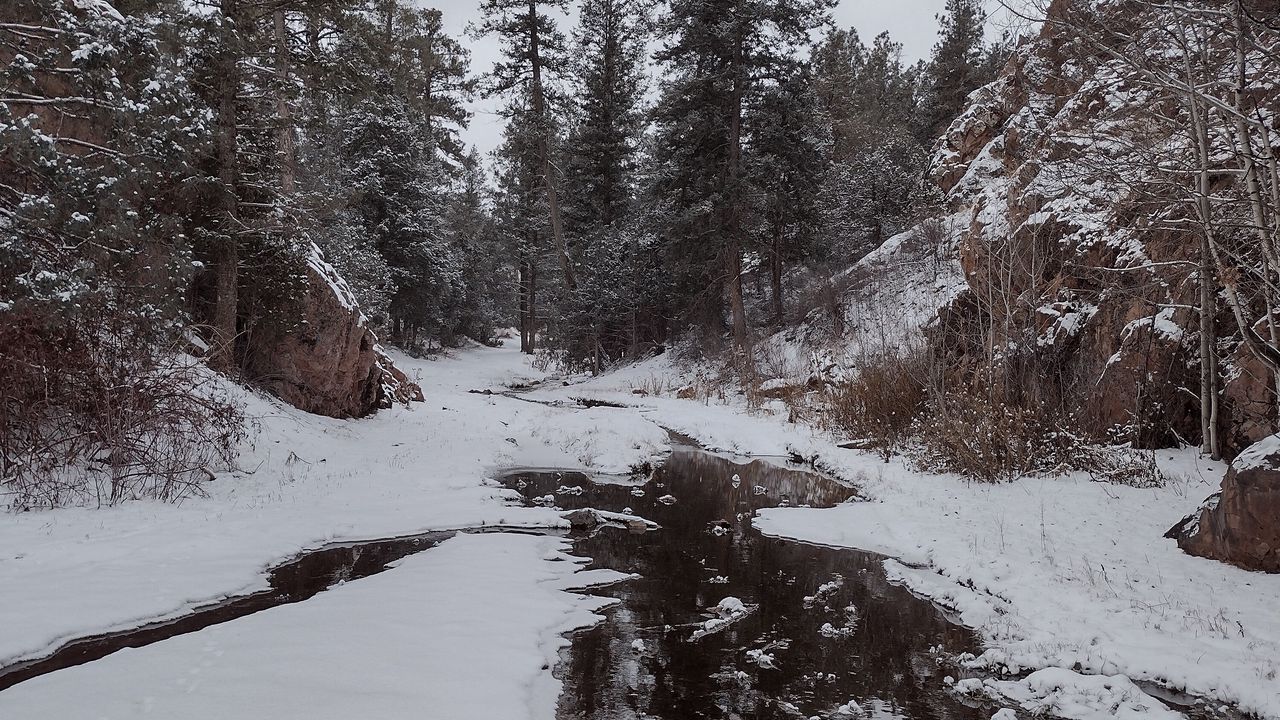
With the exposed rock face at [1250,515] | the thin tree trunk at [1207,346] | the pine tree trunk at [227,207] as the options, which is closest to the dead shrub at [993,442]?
the thin tree trunk at [1207,346]

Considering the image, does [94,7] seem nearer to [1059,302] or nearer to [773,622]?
[773,622]

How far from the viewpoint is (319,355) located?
12586 millimetres

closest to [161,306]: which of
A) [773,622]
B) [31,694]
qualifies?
[31,694]

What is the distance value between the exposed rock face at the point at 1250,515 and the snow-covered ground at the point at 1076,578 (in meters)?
0.14

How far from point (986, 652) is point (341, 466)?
880cm

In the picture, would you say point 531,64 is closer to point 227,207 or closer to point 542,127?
point 542,127

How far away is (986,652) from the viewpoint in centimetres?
495

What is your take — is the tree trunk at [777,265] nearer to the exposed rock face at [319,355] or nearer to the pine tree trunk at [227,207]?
the exposed rock face at [319,355]

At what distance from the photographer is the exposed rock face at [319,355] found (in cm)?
1238

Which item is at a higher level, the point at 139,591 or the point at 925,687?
the point at 139,591

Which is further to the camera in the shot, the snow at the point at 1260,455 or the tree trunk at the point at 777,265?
the tree trunk at the point at 777,265

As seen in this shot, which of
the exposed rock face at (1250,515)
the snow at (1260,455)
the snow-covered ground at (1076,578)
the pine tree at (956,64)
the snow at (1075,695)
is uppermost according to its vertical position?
the pine tree at (956,64)

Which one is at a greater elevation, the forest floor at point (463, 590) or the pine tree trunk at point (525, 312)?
the pine tree trunk at point (525, 312)

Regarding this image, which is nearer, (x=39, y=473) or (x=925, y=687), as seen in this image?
(x=925, y=687)
